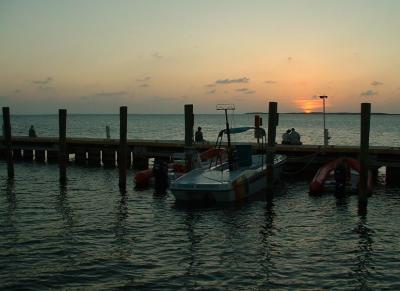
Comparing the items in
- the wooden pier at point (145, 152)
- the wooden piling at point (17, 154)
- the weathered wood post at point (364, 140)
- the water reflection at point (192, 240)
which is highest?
the weathered wood post at point (364, 140)

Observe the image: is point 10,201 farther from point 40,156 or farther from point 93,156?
point 40,156

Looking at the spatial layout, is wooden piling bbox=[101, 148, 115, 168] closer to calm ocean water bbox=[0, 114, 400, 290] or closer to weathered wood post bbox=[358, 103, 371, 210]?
calm ocean water bbox=[0, 114, 400, 290]

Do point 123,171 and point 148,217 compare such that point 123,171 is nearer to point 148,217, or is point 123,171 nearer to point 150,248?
point 148,217

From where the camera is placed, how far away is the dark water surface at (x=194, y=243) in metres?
11.8

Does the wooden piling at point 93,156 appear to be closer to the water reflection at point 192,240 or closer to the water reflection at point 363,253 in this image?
the water reflection at point 192,240

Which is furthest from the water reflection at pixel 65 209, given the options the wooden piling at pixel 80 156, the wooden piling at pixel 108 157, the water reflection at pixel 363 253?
the wooden piling at pixel 80 156

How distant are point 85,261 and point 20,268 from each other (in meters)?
1.53

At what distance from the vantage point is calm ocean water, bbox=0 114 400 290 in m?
11.8

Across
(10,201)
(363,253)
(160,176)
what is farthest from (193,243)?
(10,201)

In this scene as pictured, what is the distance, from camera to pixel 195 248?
1421 centimetres

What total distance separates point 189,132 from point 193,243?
28.2ft

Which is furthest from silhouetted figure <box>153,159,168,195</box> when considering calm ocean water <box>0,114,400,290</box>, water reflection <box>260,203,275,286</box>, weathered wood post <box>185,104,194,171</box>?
water reflection <box>260,203,275,286</box>

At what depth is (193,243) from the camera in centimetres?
1473

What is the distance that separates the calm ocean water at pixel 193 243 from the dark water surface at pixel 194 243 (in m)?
0.03
